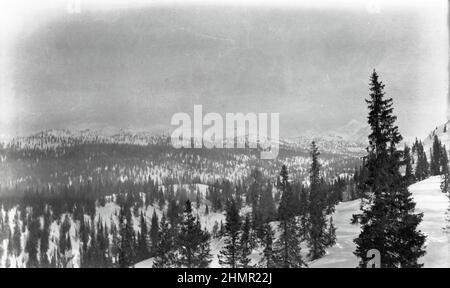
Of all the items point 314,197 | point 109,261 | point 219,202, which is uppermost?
point 314,197

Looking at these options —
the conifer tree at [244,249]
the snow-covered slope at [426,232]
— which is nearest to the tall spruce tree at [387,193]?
the snow-covered slope at [426,232]

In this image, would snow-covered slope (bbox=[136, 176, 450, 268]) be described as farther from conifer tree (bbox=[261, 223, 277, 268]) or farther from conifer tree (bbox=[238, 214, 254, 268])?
conifer tree (bbox=[238, 214, 254, 268])

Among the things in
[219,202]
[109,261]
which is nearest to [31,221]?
[109,261]

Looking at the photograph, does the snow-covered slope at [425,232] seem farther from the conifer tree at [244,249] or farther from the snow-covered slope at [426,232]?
the conifer tree at [244,249]

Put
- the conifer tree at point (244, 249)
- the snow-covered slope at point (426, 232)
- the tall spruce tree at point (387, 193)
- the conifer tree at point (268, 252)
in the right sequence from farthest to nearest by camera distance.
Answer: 1. the conifer tree at point (268, 252)
2. the snow-covered slope at point (426, 232)
3. the conifer tree at point (244, 249)
4. the tall spruce tree at point (387, 193)
